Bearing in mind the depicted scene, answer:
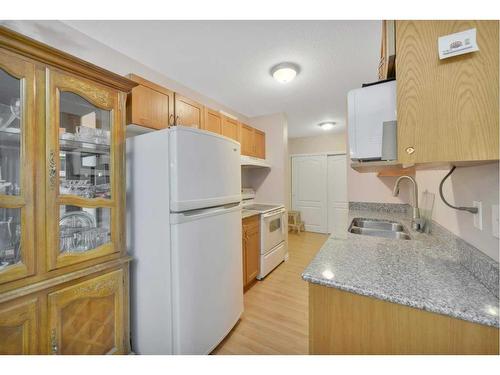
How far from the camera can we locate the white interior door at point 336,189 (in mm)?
4570

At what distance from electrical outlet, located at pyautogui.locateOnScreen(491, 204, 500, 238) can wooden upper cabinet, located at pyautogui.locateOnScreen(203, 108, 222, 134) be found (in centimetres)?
213

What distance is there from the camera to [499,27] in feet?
1.90

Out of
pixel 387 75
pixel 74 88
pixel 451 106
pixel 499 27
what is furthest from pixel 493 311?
pixel 74 88

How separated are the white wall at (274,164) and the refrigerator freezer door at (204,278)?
1560 mm

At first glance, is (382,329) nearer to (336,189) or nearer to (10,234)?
(10,234)

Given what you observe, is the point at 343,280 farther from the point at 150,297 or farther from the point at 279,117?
the point at 279,117

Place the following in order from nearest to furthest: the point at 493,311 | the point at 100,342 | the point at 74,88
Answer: the point at 493,311 < the point at 74,88 < the point at 100,342

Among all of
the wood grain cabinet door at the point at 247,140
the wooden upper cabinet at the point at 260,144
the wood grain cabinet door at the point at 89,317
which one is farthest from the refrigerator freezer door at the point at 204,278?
the wooden upper cabinet at the point at 260,144

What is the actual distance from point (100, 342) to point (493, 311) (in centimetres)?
184

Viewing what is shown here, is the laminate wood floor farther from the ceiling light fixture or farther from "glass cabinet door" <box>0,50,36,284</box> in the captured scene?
the ceiling light fixture

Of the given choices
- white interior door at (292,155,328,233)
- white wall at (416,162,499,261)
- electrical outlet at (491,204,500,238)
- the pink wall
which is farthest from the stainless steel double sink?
white interior door at (292,155,328,233)

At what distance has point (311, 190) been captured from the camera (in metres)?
4.95

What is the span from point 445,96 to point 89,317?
1963mm

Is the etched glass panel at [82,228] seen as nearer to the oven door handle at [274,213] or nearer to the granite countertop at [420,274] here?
the granite countertop at [420,274]
